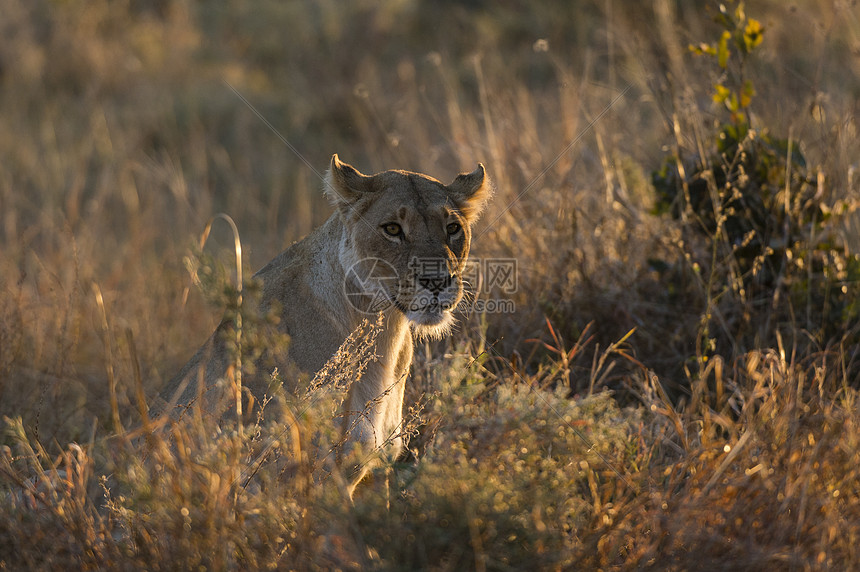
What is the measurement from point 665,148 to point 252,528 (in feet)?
11.7

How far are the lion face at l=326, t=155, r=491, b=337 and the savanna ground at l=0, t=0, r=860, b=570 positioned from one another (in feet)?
1.05

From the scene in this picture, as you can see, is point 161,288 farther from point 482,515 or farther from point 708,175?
point 482,515

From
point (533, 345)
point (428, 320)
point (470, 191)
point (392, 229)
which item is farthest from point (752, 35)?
point (428, 320)

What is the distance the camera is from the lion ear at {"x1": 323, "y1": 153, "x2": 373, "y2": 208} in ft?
13.9

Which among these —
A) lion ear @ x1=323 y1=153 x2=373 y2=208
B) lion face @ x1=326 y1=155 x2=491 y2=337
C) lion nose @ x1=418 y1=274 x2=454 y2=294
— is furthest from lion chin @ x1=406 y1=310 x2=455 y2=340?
lion ear @ x1=323 y1=153 x2=373 y2=208

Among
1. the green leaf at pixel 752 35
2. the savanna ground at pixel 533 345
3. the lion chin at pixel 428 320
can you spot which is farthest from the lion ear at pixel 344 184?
the green leaf at pixel 752 35

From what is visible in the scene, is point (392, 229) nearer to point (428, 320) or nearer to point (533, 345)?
point (428, 320)

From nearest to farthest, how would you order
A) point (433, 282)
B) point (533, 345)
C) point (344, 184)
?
point (433, 282) → point (344, 184) → point (533, 345)

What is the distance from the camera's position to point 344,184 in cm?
424

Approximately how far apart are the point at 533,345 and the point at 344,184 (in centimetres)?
187

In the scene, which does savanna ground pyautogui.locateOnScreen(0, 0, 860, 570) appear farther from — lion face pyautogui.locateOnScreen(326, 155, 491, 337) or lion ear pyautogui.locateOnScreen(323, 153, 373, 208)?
lion ear pyautogui.locateOnScreen(323, 153, 373, 208)

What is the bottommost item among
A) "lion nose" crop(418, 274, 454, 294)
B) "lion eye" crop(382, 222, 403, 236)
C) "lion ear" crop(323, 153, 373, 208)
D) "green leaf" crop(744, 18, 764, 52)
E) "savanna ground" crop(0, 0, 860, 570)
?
"savanna ground" crop(0, 0, 860, 570)

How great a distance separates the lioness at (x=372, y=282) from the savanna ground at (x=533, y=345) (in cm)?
29

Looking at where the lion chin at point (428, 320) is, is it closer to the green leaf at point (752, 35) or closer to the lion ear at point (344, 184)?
the lion ear at point (344, 184)
